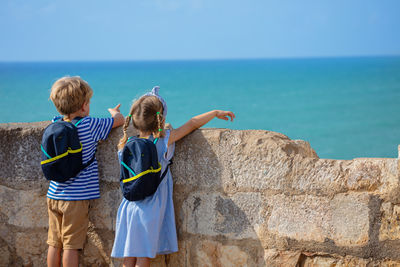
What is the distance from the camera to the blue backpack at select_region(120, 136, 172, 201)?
8.63ft

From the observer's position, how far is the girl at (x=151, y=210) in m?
2.69

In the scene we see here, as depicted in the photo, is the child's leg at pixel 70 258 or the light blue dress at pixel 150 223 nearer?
the light blue dress at pixel 150 223

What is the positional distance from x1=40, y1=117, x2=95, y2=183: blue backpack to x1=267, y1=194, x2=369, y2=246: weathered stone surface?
105 cm

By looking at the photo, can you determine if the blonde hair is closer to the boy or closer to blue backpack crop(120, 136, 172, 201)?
the boy

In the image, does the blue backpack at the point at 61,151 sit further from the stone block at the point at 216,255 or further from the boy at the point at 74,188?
the stone block at the point at 216,255

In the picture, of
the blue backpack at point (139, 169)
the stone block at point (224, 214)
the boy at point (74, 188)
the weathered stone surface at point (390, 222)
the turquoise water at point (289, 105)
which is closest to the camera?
the weathered stone surface at point (390, 222)

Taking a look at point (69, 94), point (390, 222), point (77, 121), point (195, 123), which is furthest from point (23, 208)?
point (390, 222)

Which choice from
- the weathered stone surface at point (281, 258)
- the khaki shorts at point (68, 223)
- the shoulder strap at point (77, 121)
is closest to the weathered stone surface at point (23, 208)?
the khaki shorts at point (68, 223)

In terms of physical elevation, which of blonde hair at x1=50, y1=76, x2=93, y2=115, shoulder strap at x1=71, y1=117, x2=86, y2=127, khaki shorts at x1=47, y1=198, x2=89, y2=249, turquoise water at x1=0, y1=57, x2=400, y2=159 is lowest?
khaki shorts at x1=47, y1=198, x2=89, y2=249

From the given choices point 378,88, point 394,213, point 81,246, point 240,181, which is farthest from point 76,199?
point 378,88

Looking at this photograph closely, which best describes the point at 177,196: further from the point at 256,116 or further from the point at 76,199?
the point at 256,116

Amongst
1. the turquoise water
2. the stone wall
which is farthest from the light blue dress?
the turquoise water

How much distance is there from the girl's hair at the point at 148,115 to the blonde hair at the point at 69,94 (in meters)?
0.32

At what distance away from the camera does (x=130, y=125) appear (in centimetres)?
299
